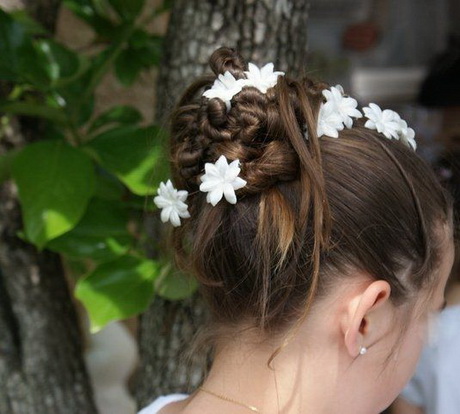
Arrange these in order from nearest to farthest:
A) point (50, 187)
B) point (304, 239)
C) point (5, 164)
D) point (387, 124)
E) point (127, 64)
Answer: point (304, 239) < point (387, 124) < point (50, 187) < point (5, 164) < point (127, 64)

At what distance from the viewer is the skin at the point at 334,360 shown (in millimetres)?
1113

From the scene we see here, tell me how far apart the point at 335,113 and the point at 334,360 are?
14.3 inches

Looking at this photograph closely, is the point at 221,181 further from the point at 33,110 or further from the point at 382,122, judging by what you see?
the point at 33,110

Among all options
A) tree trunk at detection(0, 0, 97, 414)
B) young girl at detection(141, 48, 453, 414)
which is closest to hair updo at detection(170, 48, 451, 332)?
young girl at detection(141, 48, 453, 414)

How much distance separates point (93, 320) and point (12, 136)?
53 cm

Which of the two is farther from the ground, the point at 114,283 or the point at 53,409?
the point at 114,283

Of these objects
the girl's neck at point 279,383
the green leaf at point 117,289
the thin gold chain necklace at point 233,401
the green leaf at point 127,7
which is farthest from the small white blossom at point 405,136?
the green leaf at point 127,7

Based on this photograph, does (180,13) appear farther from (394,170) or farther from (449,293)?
(449,293)

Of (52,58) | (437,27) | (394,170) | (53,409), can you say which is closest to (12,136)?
(52,58)

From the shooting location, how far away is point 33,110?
61.4 inches

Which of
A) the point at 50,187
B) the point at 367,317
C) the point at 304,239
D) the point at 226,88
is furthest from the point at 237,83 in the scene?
the point at 50,187

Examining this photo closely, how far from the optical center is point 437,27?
16.3 feet

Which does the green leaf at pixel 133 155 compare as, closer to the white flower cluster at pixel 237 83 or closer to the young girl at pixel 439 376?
the white flower cluster at pixel 237 83

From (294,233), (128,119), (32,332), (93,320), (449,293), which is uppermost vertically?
(294,233)
